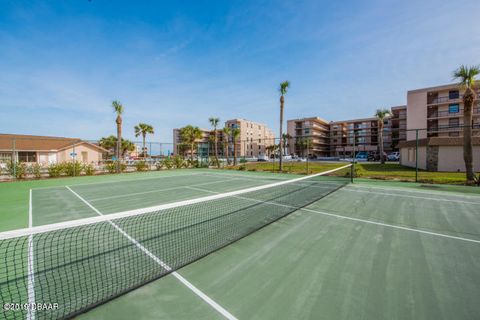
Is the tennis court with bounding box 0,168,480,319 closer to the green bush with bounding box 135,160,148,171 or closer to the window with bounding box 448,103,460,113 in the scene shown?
the green bush with bounding box 135,160,148,171

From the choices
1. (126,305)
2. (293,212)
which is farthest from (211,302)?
(293,212)

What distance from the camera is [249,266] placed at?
3.41 meters

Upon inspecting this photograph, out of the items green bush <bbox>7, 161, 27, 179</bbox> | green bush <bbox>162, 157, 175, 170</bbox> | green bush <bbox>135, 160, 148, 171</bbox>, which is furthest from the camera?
green bush <bbox>162, 157, 175, 170</bbox>

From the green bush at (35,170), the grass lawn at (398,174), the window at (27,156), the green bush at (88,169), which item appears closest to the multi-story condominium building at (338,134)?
the grass lawn at (398,174)

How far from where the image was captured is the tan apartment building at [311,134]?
234ft

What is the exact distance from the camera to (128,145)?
51688mm

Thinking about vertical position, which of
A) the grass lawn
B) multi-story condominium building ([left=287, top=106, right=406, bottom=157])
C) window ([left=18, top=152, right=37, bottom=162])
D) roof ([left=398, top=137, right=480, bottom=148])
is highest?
multi-story condominium building ([left=287, top=106, right=406, bottom=157])

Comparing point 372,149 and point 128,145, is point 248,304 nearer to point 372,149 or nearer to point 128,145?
point 128,145

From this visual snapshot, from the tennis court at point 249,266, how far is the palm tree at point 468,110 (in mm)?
8663

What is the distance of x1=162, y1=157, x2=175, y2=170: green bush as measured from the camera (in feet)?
77.2

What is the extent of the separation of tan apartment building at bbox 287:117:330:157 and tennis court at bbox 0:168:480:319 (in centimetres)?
6535

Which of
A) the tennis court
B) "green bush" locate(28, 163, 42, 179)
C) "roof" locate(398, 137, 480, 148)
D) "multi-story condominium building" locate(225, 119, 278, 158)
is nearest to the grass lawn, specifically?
"roof" locate(398, 137, 480, 148)

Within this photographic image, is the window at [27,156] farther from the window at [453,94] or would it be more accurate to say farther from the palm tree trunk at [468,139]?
the window at [453,94]

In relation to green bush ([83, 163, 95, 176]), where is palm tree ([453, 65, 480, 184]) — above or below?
above
